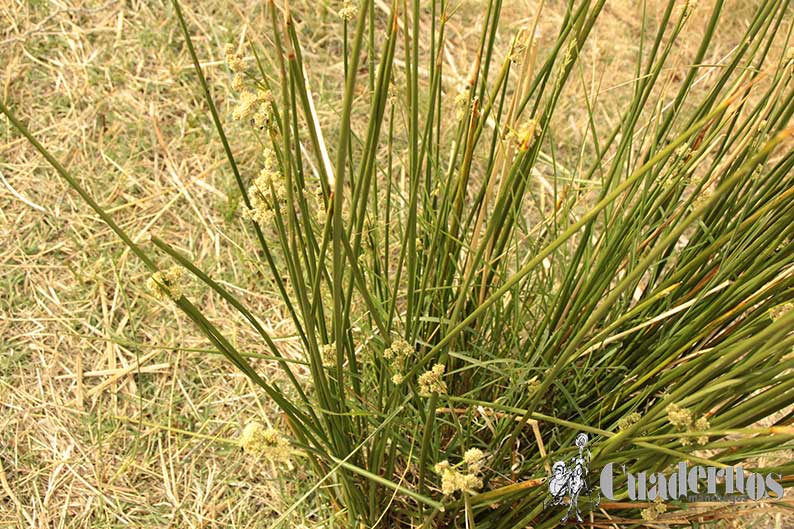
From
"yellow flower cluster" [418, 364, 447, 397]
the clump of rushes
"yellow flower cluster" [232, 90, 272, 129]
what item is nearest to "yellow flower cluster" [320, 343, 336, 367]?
the clump of rushes

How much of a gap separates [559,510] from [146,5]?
5.90 feet

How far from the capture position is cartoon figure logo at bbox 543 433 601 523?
908 mm

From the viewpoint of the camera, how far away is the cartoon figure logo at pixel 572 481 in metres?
0.91

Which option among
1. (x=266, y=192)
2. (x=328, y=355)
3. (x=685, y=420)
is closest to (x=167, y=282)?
(x=266, y=192)

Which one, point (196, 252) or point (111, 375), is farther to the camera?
point (196, 252)

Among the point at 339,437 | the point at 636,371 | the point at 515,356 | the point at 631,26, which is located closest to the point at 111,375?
the point at 339,437

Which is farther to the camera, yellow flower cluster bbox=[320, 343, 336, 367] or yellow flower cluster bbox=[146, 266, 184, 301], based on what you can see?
yellow flower cluster bbox=[320, 343, 336, 367]

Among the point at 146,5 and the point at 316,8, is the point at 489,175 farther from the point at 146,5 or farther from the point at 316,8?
the point at 146,5

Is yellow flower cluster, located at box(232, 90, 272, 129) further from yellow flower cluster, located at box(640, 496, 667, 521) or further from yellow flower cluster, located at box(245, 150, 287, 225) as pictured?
yellow flower cluster, located at box(640, 496, 667, 521)

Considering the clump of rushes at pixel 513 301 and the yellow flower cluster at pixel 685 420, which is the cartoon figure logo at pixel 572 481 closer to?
the clump of rushes at pixel 513 301

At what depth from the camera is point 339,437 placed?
3.25ft

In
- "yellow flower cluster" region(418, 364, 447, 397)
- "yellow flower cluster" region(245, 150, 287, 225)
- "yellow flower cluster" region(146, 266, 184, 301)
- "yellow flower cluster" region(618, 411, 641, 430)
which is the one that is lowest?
"yellow flower cluster" region(618, 411, 641, 430)

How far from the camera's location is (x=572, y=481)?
92cm

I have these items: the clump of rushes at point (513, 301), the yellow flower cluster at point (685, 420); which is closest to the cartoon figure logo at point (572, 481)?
the clump of rushes at point (513, 301)
